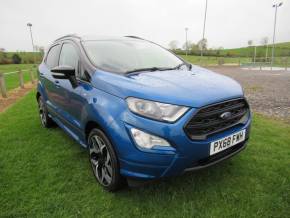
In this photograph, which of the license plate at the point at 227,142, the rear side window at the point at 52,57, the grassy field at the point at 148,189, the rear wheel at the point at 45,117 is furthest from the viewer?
the rear wheel at the point at 45,117

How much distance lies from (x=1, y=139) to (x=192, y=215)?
3.69 metres

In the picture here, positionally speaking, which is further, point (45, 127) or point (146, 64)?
point (45, 127)

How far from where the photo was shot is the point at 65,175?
117 inches

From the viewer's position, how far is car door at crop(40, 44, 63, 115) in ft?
11.8

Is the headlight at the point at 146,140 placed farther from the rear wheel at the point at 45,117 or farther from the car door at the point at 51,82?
the rear wheel at the point at 45,117

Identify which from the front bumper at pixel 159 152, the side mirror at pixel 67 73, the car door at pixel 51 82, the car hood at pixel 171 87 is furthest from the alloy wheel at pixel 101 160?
the car door at pixel 51 82

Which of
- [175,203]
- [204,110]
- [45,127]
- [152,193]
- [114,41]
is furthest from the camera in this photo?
[45,127]

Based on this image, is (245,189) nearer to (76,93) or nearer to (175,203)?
(175,203)

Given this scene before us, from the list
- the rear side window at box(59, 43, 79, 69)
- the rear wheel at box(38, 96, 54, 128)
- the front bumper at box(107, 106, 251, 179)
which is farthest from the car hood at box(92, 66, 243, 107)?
the rear wheel at box(38, 96, 54, 128)

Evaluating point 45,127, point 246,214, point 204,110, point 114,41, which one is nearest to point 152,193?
point 246,214

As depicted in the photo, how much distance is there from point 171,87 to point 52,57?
9.34ft

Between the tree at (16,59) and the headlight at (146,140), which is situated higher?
the tree at (16,59)

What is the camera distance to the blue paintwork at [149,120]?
1990 mm

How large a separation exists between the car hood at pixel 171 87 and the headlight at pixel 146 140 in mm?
313
